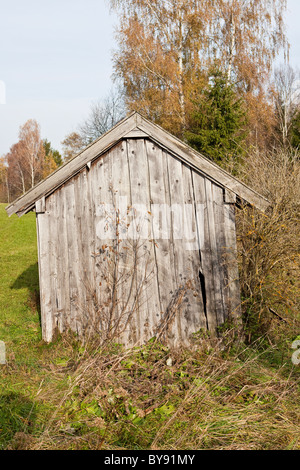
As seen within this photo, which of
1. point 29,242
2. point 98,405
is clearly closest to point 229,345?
point 98,405

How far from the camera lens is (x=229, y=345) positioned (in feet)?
19.9

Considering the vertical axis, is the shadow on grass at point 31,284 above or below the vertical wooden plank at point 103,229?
below

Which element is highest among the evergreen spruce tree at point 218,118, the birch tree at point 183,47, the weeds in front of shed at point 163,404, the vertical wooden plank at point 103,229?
the birch tree at point 183,47

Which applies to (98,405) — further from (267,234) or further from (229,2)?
(229,2)

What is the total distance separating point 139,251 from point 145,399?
234cm

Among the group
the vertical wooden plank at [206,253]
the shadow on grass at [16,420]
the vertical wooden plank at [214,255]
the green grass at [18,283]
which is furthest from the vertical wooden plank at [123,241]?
the shadow on grass at [16,420]

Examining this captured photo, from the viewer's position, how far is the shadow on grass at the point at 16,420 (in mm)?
3836

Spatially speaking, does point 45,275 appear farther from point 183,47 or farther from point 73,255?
point 183,47

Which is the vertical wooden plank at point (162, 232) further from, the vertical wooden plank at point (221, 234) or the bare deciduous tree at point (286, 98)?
the bare deciduous tree at point (286, 98)

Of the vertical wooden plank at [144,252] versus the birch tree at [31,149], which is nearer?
the vertical wooden plank at [144,252]

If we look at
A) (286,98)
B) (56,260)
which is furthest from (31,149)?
(56,260)

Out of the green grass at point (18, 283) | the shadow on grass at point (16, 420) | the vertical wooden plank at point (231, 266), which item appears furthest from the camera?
the green grass at point (18, 283)

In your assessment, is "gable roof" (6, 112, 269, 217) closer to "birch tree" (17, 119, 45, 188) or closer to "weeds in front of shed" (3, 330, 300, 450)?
"weeds in front of shed" (3, 330, 300, 450)

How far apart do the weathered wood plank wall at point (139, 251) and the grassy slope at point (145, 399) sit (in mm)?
469
